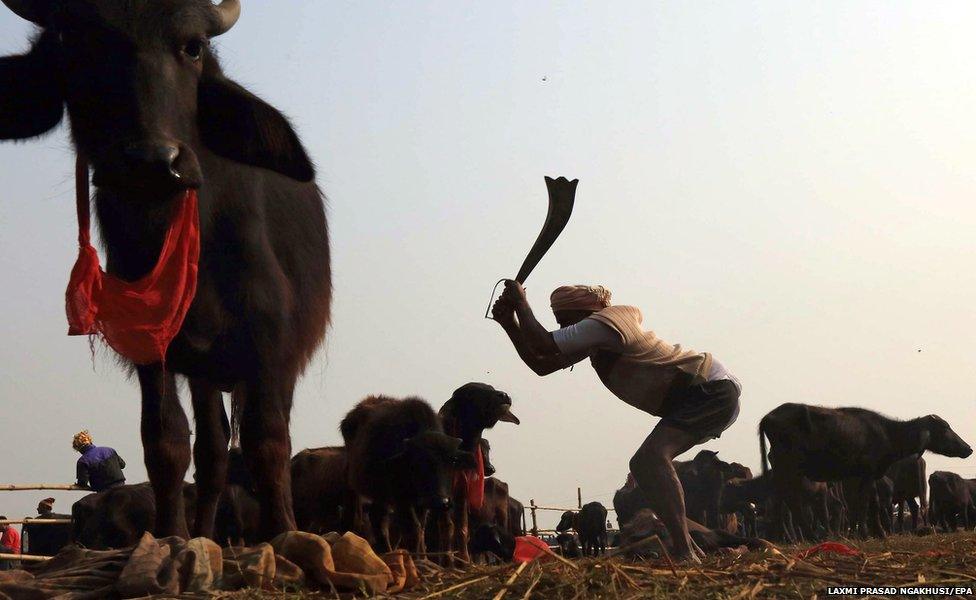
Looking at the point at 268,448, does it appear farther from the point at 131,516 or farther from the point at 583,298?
the point at 131,516

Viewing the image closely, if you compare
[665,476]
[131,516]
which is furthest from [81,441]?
[665,476]

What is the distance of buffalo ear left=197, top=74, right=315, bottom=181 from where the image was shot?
5891 mm

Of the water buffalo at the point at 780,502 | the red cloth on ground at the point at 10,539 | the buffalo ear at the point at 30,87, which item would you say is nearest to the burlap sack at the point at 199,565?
the buffalo ear at the point at 30,87

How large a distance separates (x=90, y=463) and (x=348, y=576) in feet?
31.4

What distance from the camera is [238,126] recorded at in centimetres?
592

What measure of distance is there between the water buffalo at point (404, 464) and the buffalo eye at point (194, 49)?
523cm

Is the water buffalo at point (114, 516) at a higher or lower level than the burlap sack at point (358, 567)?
higher

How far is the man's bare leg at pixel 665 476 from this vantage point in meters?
6.65

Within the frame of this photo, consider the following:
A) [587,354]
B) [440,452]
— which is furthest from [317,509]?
[587,354]

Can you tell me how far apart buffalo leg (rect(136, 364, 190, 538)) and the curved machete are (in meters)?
2.08

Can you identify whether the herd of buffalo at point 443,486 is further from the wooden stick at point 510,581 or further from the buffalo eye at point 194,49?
the buffalo eye at point 194,49

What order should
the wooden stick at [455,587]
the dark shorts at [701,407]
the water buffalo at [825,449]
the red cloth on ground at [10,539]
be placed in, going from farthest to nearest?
the water buffalo at [825,449]
the red cloth on ground at [10,539]
the dark shorts at [701,407]
the wooden stick at [455,587]

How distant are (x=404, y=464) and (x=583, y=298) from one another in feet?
13.7

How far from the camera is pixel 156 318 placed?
5414mm
